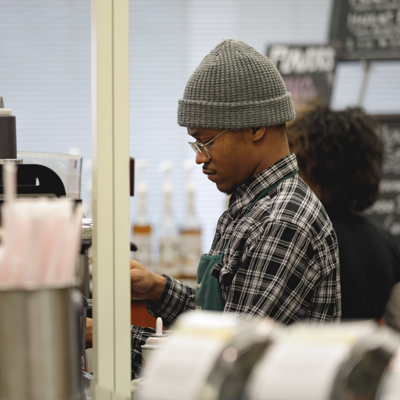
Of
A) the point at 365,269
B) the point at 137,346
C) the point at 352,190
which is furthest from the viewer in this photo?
the point at 352,190

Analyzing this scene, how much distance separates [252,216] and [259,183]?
12 cm

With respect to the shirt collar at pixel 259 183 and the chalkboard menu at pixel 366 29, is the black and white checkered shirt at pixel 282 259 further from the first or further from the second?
the chalkboard menu at pixel 366 29

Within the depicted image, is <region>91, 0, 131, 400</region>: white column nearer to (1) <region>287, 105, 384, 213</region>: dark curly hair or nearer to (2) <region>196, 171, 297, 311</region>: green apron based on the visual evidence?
(2) <region>196, 171, 297, 311</region>: green apron

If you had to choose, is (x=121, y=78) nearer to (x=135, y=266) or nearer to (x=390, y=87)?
(x=135, y=266)

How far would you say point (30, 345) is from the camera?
22.0 inches

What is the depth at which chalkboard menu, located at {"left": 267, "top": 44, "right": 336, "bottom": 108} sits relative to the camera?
3.54 m

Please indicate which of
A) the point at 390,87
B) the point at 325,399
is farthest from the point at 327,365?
the point at 390,87

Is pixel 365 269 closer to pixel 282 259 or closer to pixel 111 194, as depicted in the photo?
pixel 282 259

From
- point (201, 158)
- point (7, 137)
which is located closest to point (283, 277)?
point (201, 158)

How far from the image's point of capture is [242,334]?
48 centimetres

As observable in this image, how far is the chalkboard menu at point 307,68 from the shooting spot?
3535 mm

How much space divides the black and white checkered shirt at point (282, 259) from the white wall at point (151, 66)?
2.08 meters

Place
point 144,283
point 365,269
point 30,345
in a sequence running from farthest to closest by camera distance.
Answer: point 365,269 → point 144,283 → point 30,345

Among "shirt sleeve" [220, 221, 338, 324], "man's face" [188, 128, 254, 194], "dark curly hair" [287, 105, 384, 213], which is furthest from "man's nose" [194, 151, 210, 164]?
"dark curly hair" [287, 105, 384, 213]
